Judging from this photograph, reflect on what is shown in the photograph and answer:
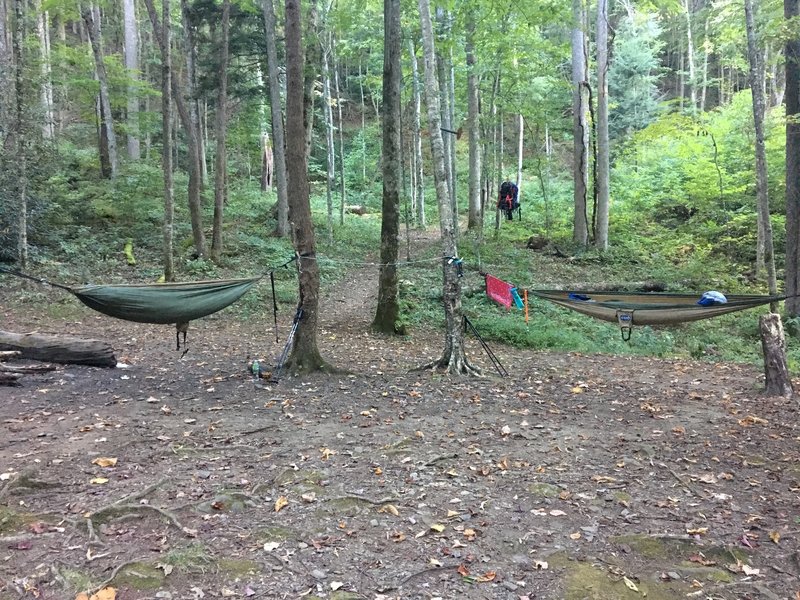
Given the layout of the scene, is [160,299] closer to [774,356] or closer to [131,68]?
[774,356]

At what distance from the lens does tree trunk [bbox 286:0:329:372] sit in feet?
16.1

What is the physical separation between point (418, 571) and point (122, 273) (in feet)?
26.9

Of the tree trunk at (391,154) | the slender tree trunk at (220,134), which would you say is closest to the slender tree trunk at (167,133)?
the slender tree trunk at (220,134)

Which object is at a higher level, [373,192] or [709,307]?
[373,192]

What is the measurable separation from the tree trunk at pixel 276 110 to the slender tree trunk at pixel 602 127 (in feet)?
20.6

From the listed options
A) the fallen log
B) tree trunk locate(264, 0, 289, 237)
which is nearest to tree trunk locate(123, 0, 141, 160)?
tree trunk locate(264, 0, 289, 237)

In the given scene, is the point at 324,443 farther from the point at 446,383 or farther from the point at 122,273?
the point at 122,273

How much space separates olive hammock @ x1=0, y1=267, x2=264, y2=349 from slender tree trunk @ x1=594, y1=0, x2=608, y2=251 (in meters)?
8.85

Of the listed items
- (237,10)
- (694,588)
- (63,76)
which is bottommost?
(694,588)

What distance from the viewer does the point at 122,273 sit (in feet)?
29.6

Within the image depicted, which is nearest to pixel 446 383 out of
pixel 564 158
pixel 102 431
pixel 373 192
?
pixel 102 431

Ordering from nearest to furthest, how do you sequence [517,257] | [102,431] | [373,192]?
[102,431] < [517,257] < [373,192]

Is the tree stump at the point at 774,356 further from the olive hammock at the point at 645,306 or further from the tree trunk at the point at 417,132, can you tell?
the tree trunk at the point at 417,132

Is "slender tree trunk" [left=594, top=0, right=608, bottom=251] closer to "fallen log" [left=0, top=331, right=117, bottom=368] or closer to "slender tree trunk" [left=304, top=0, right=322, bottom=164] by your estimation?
"slender tree trunk" [left=304, top=0, right=322, bottom=164]
